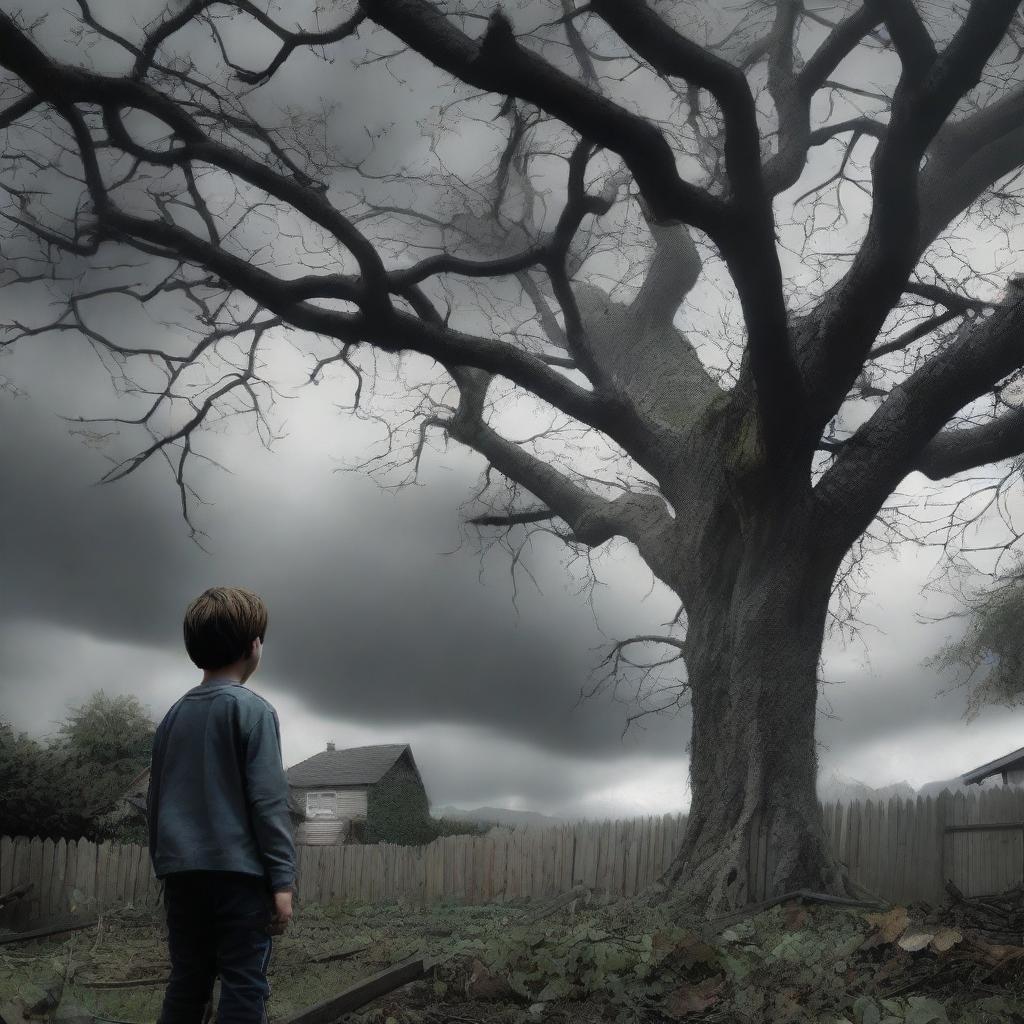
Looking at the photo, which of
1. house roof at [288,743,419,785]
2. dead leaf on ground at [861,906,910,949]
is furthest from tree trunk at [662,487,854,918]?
house roof at [288,743,419,785]

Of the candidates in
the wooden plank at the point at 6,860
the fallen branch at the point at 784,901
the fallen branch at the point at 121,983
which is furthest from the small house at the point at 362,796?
the fallen branch at the point at 121,983

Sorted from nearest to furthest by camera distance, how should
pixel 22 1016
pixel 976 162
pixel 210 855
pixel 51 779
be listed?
pixel 210 855 → pixel 22 1016 → pixel 976 162 → pixel 51 779

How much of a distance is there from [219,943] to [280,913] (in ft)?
0.78

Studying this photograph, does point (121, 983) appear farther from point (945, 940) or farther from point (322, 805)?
point (322, 805)

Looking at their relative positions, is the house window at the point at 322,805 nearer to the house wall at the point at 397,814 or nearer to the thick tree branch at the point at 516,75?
the house wall at the point at 397,814

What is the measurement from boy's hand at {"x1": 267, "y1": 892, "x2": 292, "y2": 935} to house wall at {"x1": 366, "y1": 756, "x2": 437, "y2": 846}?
965 inches

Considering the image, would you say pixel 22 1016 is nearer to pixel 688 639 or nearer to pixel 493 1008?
pixel 493 1008

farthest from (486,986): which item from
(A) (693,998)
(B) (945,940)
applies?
(B) (945,940)

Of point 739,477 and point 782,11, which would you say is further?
point 782,11

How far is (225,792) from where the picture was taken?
330 cm

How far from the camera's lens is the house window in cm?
3206

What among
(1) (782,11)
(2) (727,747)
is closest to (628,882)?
(2) (727,747)

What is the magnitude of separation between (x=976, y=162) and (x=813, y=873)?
7.43 meters

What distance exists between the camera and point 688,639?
10.4 metres
